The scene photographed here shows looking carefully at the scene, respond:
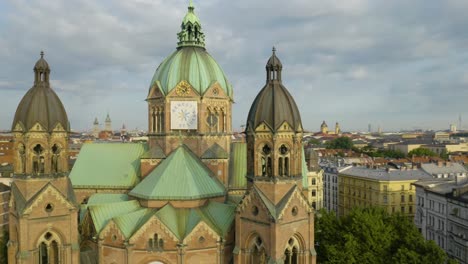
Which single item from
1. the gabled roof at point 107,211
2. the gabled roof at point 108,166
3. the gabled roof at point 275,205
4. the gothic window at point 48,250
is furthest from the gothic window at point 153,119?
the gabled roof at point 275,205

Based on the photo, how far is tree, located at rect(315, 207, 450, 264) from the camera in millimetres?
46688

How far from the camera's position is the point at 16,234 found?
132 ft

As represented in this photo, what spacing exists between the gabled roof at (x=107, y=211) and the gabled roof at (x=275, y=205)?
14449 millimetres

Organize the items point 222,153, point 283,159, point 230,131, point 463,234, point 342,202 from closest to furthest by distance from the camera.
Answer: point 283,159, point 222,153, point 230,131, point 463,234, point 342,202

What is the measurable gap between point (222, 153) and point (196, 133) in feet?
13.2

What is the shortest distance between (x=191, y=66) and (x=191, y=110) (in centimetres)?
546

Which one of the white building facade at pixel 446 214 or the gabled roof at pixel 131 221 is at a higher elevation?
the gabled roof at pixel 131 221

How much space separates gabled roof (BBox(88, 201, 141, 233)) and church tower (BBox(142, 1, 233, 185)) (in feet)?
26.6

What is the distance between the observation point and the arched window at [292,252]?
38.9 m

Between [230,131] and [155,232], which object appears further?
[230,131]

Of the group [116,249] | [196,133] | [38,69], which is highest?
[38,69]

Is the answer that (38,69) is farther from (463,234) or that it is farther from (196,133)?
(463,234)

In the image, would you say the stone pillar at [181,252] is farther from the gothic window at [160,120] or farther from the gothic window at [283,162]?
the gothic window at [160,120]

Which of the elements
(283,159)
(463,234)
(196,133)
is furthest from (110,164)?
(463,234)
